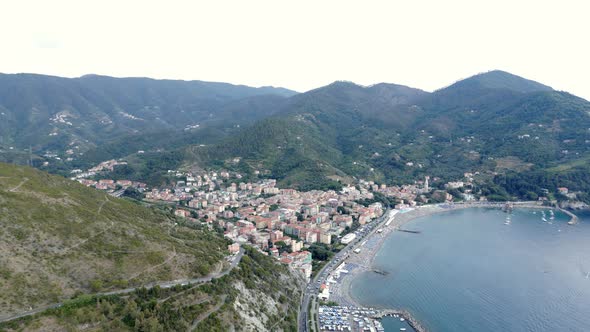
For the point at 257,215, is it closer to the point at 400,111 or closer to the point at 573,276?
the point at 573,276

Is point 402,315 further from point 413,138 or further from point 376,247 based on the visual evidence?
point 413,138

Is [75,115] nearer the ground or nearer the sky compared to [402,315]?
nearer the sky

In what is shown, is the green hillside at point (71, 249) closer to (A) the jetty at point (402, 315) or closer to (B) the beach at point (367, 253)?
(B) the beach at point (367, 253)

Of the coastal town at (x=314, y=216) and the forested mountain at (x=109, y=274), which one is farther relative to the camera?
the coastal town at (x=314, y=216)

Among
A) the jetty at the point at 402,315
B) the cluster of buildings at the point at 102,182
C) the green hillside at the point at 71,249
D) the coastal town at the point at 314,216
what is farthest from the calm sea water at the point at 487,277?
the cluster of buildings at the point at 102,182

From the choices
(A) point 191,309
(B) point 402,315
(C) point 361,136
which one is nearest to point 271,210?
(B) point 402,315

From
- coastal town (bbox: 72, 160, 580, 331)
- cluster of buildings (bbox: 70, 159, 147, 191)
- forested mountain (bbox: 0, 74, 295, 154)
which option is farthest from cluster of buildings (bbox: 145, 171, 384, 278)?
forested mountain (bbox: 0, 74, 295, 154)

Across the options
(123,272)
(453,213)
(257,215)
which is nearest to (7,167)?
(123,272)
